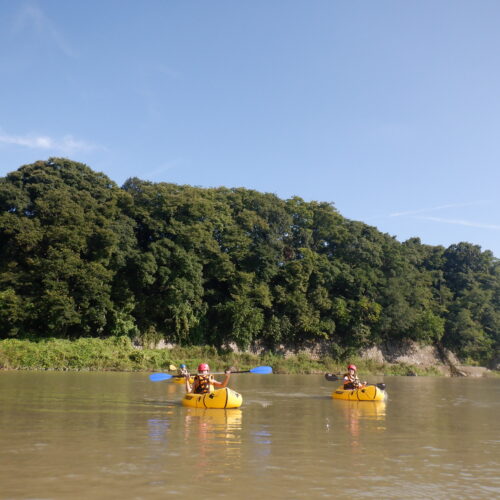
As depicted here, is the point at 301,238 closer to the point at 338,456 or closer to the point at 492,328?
the point at 492,328

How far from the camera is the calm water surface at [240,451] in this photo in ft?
18.6

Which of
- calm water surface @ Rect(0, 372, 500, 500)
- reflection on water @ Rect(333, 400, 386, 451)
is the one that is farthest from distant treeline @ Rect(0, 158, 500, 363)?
reflection on water @ Rect(333, 400, 386, 451)

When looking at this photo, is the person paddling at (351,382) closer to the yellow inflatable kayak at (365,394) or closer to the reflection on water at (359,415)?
the yellow inflatable kayak at (365,394)

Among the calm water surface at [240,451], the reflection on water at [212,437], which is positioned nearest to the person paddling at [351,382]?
the calm water surface at [240,451]

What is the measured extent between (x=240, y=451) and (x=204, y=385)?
644 cm

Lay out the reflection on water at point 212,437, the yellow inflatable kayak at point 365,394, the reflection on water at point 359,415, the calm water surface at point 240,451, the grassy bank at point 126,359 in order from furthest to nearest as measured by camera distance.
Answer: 1. the grassy bank at point 126,359
2. the yellow inflatable kayak at point 365,394
3. the reflection on water at point 359,415
4. the reflection on water at point 212,437
5. the calm water surface at point 240,451

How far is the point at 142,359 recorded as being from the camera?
30938 mm

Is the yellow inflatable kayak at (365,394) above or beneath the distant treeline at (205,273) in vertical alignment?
beneath

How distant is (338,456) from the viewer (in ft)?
24.5

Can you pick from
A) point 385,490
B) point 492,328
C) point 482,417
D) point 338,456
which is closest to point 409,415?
point 482,417

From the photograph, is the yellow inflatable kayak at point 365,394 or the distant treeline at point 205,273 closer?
the yellow inflatable kayak at point 365,394

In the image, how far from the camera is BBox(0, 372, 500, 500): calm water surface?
5660mm

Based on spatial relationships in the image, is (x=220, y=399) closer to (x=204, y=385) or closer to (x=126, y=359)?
(x=204, y=385)

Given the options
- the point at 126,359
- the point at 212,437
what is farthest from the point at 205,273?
the point at 212,437
